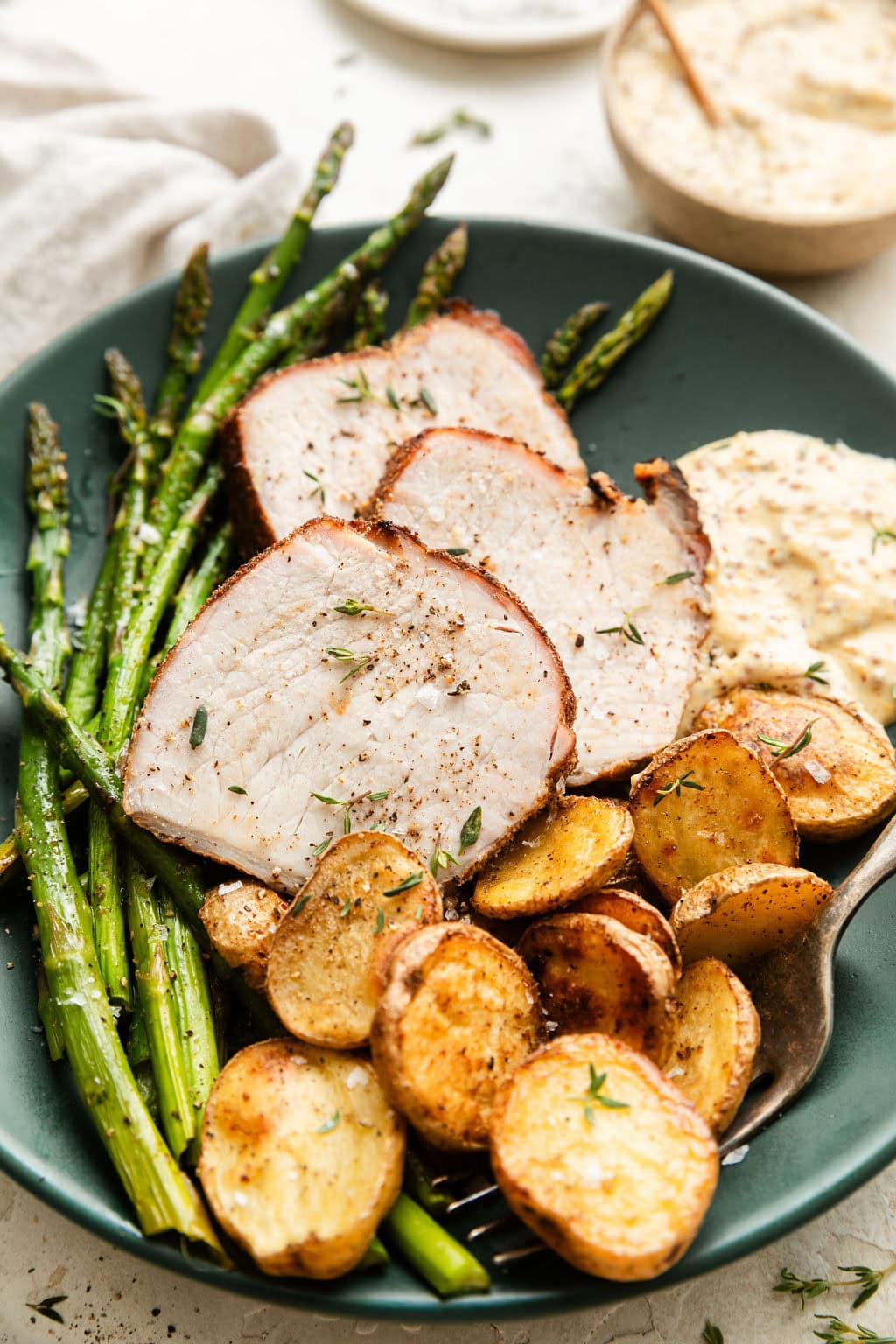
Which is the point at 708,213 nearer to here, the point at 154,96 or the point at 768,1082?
the point at 154,96

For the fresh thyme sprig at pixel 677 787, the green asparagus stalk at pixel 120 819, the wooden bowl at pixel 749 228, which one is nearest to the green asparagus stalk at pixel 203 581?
the green asparagus stalk at pixel 120 819

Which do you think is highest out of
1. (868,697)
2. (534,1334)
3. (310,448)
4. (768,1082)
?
(310,448)

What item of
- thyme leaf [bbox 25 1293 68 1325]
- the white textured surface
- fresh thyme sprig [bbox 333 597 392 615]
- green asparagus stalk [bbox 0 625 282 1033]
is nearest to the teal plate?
green asparagus stalk [bbox 0 625 282 1033]

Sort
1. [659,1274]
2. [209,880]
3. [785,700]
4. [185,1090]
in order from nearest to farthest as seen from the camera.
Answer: [659,1274], [185,1090], [209,880], [785,700]

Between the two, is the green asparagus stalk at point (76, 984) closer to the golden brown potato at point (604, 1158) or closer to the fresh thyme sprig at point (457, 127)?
the golden brown potato at point (604, 1158)

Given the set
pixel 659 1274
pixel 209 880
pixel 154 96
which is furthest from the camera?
pixel 154 96

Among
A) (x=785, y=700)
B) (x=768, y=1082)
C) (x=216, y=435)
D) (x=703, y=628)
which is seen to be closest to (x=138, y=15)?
(x=216, y=435)

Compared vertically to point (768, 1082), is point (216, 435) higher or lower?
higher

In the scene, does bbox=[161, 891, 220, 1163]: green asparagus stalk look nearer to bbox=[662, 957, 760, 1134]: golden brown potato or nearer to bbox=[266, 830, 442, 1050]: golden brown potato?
bbox=[266, 830, 442, 1050]: golden brown potato
